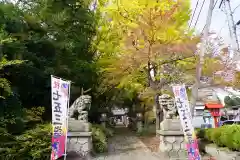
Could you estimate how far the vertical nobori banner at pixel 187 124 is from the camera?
261 inches

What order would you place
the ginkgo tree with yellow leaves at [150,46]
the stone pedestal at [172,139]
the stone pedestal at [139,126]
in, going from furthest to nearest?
the stone pedestal at [139,126] → the ginkgo tree with yellow leaves at [150,46] → the stone pedestal at [172,139]

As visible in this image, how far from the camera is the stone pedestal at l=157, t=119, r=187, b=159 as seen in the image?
8633mm

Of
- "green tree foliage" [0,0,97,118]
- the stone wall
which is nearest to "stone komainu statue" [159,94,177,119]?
the stone wall

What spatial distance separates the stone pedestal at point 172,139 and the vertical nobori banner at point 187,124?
5.87 feet

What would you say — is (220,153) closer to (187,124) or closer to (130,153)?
(187,124)

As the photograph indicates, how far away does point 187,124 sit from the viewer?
22.4ft

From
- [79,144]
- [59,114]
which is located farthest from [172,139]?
[59,114]

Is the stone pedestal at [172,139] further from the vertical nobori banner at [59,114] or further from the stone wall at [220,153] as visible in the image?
the vertical nobori banner at [59,114]

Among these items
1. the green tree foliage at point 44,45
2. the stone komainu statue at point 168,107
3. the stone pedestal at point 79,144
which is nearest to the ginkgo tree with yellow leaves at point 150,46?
the green tree foliage at point 44,45

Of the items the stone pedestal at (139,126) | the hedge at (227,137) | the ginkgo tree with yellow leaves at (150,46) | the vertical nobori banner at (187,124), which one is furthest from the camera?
the stone pedestal at (139,126)

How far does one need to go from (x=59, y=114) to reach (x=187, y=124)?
348cm

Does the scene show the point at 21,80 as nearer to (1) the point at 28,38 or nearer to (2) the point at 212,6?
(1) the point at 28,38

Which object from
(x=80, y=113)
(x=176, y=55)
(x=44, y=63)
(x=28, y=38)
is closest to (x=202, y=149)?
(x=176, y=55)

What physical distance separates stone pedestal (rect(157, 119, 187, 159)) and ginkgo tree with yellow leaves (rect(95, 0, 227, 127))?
247cm
